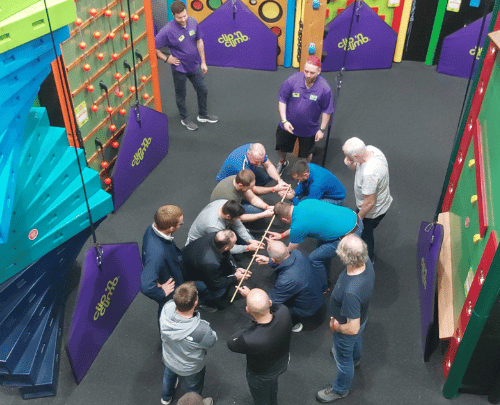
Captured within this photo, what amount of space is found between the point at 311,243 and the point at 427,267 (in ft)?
3.58

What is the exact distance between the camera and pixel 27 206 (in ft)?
11.9

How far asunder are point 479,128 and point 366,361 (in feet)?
6.27

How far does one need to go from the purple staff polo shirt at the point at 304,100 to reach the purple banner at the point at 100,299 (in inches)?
86.3

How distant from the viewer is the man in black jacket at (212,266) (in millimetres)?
3988

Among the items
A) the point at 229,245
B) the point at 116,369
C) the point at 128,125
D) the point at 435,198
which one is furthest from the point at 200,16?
the point at 116,369

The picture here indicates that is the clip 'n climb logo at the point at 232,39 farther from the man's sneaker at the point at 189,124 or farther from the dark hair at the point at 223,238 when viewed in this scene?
the dark hair at the point at 223,238

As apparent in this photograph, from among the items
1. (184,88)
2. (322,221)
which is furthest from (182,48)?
(322,221)

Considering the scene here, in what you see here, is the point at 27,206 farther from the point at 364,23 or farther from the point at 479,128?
the point at 364,23

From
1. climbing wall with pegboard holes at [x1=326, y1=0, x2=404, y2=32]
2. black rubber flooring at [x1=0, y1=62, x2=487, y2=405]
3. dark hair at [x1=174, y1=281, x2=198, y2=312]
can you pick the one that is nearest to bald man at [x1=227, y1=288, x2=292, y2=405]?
dark hair at [x1=174, y1=281, x2=198, y2=312]

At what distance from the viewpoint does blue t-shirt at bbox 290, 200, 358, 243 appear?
421 centimetres

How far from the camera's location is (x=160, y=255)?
3740mm

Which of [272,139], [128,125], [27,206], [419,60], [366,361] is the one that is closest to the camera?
[27,206]

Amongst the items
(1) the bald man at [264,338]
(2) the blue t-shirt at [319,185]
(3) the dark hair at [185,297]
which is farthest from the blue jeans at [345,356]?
(2) the blue t-shirt at [319,185]

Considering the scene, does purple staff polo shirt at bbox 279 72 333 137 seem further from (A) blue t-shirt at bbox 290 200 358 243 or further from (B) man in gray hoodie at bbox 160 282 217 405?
(B) man in gray hoodie at bbox 160 282 217 405
